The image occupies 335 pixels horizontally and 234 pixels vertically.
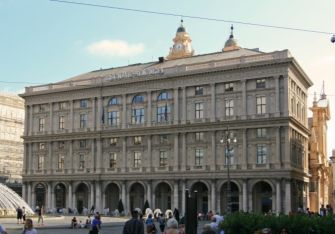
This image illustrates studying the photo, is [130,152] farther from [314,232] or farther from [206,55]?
[314,232]

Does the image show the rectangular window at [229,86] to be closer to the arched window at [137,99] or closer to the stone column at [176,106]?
the stone column at [176,106]

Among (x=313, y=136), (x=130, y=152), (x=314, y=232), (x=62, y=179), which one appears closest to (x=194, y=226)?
(x=314, y=232)

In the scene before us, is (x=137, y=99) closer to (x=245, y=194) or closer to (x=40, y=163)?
(x=40, y=163)

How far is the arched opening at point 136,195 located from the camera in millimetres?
74250

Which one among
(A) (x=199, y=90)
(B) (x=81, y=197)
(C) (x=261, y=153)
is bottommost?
(B) (x=81, y=197)

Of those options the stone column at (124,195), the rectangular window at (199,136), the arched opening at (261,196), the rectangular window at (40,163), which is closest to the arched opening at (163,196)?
the stone column at (124,195)

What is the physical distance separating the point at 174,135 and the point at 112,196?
42.4ft

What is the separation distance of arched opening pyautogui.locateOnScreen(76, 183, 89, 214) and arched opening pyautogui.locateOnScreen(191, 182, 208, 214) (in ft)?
53.7

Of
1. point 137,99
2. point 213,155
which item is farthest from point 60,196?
point 213,155

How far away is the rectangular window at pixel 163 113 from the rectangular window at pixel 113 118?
6.38 meters

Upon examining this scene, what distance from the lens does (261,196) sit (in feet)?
216

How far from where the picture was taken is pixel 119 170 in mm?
75250

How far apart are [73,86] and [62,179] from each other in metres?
12.6

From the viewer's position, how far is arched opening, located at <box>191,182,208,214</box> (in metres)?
69.4
